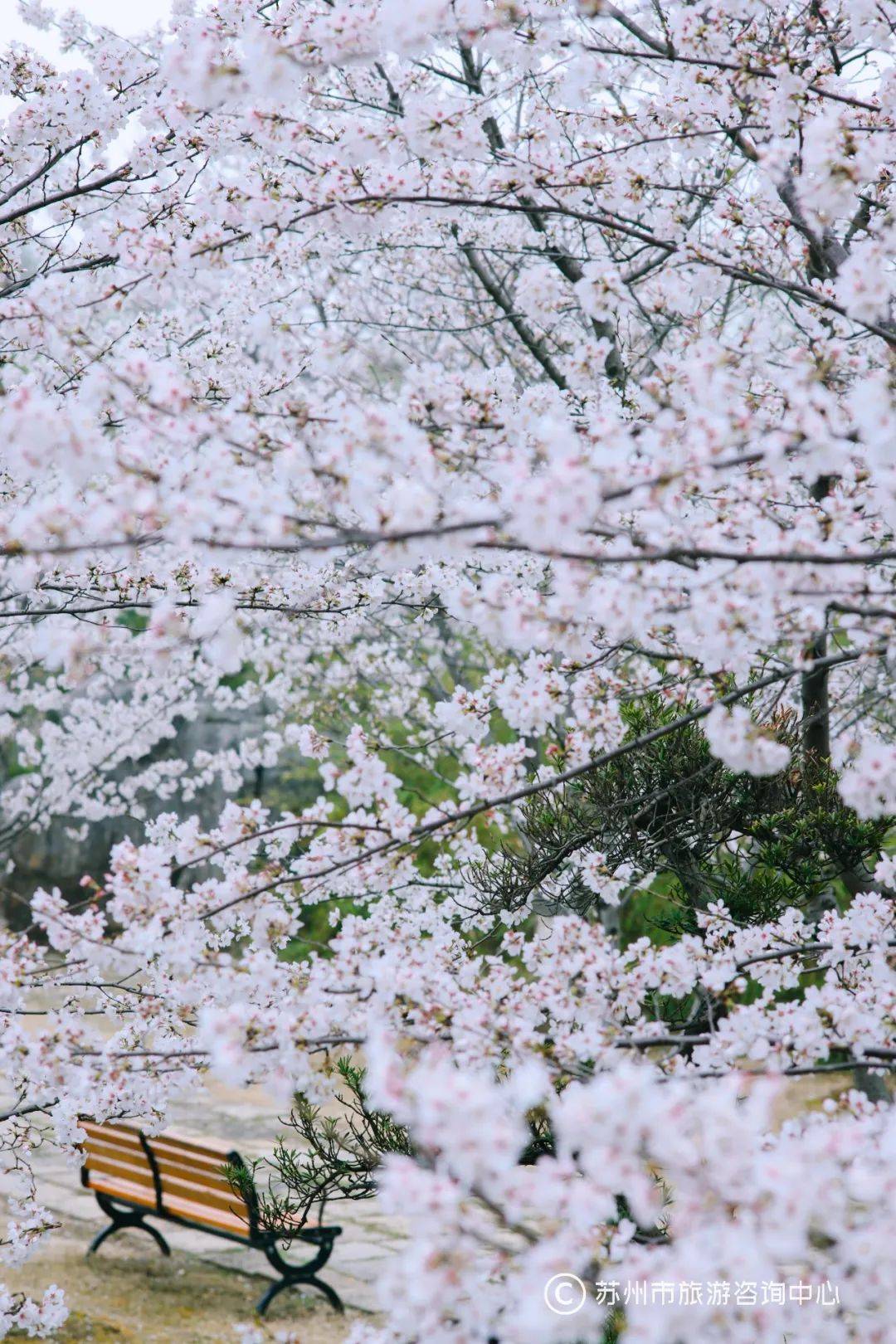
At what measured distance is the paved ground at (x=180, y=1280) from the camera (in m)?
5.02

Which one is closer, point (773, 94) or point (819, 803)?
point (773, 94)

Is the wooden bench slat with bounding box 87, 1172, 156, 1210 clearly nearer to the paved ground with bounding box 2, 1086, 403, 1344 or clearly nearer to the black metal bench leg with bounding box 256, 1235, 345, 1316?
the paved ground with bounding box 2, 1086, 403, 1344

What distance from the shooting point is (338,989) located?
108 inches

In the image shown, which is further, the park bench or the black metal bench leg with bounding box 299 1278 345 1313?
the black metal bench leg with bounding box 299 1278 345 1313

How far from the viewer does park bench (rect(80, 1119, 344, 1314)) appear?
5.19 meters

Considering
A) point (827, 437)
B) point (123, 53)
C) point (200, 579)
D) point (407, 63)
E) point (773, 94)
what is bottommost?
point (827, 437)

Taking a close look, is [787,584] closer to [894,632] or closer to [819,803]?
[894,632]

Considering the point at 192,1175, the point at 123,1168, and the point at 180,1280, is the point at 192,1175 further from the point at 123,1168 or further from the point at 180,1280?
the point at 180,1280

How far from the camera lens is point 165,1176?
5602mm

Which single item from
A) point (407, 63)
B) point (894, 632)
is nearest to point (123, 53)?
point (407, 63)

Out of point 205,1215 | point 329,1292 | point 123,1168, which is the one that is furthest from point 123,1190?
point 329,1292

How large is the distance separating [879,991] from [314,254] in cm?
469
